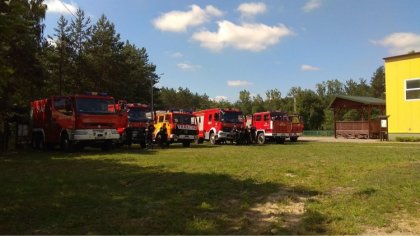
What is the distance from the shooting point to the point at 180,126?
27.3 m

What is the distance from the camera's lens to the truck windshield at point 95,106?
20.5m

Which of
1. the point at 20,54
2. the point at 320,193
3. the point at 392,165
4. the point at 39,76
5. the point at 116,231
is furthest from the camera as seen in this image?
the point at 39,76

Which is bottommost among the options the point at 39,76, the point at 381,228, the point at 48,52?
the point at 381,228

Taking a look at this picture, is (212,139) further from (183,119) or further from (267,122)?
(267,122)

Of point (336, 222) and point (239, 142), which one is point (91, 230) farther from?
point (239, 142)

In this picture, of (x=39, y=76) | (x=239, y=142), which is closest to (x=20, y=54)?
(x=39, y=76)

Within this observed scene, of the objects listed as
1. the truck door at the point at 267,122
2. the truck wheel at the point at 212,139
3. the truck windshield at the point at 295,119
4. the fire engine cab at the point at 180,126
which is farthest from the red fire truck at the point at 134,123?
the truck windshield at the point at 295,119

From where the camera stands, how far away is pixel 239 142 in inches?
1181

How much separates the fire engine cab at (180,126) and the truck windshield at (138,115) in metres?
1.14

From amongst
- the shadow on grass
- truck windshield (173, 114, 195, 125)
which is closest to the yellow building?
truck windshield (173, 114, 195, 125)

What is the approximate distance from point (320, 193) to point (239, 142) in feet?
69.1

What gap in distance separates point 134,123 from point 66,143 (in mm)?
5417

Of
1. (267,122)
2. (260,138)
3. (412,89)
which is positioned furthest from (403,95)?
(260,138)

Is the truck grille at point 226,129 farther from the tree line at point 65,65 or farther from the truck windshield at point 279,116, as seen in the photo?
the tree line at point 65,65
